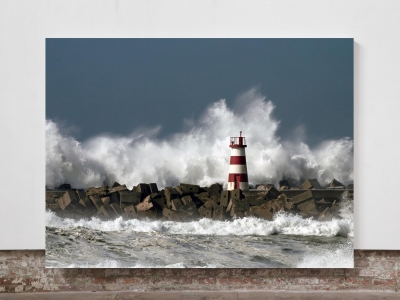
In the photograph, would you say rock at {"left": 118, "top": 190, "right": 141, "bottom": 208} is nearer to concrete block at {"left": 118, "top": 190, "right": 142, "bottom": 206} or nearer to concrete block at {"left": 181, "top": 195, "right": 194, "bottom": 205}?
concrete block at {"left": 118, "top": 190, "right": 142, "bottom": 206}

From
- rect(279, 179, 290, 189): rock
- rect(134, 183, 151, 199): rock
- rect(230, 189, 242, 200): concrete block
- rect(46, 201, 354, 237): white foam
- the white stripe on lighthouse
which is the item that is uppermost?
the white stripe on lighthouse

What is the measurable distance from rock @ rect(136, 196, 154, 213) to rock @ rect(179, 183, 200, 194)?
1.13 feet

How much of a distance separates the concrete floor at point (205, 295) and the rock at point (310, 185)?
1.06 m

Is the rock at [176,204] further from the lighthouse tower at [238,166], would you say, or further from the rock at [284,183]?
the rock at [284,183]

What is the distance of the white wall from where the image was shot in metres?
5.30

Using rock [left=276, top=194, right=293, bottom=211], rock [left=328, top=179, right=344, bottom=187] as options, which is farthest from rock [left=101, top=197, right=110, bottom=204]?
rock [left=328, top=179, right=344, bottom=187]

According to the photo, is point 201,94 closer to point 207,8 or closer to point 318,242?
point 207,8

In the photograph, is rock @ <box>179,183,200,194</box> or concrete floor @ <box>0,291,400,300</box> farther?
rock @ <box>179,183,200,194</box>

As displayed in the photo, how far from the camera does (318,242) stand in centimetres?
526

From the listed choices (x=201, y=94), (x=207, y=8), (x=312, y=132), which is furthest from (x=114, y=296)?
(x=207, y=8)

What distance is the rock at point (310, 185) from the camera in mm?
5281

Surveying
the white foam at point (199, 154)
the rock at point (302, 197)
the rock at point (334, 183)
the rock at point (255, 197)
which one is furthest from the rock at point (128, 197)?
the rock at point (334, 183)

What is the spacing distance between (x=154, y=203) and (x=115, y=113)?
97 cm

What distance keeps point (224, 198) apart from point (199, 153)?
1.68 ft
